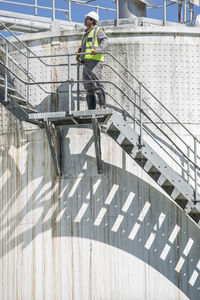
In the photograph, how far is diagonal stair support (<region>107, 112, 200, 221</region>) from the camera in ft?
41.1

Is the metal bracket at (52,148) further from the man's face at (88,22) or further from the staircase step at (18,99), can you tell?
the man's face at (88,22)

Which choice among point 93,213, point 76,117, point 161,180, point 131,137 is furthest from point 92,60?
point 93,213

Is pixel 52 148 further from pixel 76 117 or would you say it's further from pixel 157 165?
pixel 157 165

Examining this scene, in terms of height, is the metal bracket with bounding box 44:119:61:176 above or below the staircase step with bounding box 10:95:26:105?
below

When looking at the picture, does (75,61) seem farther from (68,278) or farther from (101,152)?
(68,278)

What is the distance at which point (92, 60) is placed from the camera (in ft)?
43.4

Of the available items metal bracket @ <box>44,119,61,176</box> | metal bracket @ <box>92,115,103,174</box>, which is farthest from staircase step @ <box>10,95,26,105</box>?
metal bracket @ <box>92,115,103,174</box>

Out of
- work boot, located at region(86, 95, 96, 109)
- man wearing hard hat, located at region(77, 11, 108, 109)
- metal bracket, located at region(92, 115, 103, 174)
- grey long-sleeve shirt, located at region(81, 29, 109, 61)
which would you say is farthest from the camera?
work boot, located at region(86, 95, 96, 109)

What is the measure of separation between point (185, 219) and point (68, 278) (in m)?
2.52

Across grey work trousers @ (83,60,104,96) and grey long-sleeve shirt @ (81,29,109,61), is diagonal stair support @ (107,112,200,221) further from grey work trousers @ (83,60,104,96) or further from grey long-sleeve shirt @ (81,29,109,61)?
grey long-sleeve shirt @ (81,29,109,61)

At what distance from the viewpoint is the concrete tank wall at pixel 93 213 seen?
13.1 m

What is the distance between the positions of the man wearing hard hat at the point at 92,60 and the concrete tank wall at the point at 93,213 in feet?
1.73

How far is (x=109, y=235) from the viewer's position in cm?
1323

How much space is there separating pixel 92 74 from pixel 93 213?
106 inches
